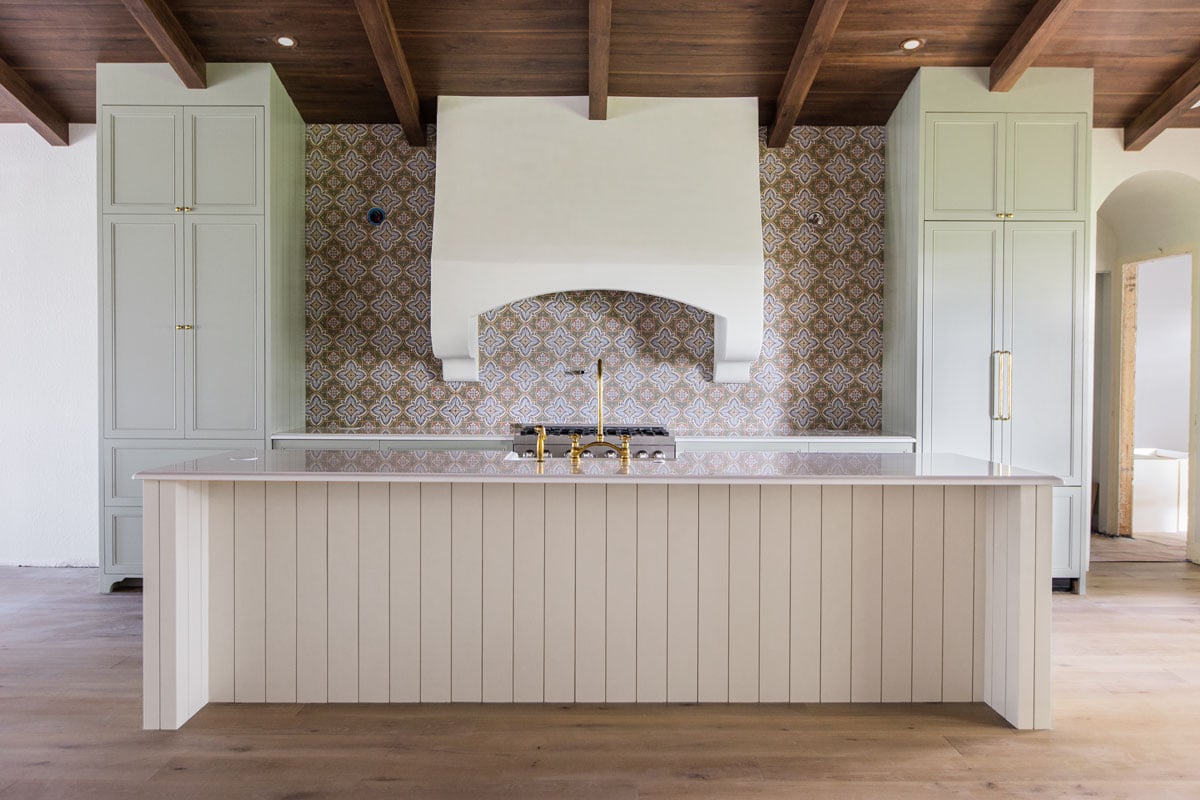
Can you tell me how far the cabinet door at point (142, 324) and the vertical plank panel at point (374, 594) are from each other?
2287 mm

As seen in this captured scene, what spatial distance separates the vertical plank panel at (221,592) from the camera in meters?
Result: 2.82

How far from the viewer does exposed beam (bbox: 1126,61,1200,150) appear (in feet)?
14.5

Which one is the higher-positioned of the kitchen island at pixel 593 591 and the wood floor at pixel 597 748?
the kitchen island at pixel 593 591

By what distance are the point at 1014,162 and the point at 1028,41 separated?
703mm

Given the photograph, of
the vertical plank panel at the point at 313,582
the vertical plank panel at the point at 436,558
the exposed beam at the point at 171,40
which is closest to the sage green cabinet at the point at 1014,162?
the vertical plank panel at the point at 436,558

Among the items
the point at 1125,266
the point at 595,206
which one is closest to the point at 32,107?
the point at 595,206

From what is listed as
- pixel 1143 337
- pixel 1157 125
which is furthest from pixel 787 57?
pixel 1143 337

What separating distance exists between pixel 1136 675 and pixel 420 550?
285 cm

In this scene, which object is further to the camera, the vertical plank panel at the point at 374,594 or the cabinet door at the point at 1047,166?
the cabinet door at the point at 1047,166

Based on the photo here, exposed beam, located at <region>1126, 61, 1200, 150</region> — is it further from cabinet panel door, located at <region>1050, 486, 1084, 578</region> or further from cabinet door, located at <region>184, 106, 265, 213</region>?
cabinet door, located at <region>184, 106, 265, 213</region>

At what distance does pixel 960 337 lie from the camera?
4609 millimetres

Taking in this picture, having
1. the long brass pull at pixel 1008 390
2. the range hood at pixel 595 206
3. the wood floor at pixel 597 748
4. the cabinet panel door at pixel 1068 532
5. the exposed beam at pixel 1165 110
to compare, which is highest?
the exposed beam at pixel 1165 110

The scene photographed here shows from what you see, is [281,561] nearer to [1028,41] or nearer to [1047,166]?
[1028,41]

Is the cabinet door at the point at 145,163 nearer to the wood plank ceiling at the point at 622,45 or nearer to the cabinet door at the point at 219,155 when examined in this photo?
the cabinet door at the point at 219,155
